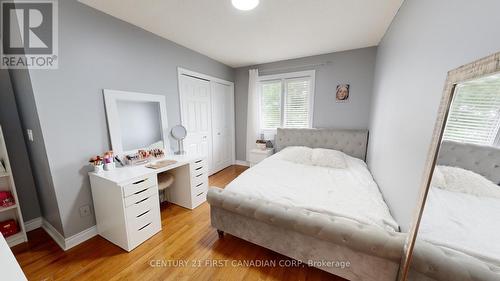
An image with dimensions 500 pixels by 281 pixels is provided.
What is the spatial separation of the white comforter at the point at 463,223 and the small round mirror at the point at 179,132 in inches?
108

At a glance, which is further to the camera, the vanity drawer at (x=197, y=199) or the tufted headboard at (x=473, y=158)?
the vanity drawer at (x=197, y=199)

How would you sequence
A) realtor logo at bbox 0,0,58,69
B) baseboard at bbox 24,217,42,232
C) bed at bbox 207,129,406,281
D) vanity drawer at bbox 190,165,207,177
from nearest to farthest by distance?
bed at bbox 207,129,406,281, realtor logo at bbox 0,0,58,69, baseboard at bbox 24,217,42,232, vanity drawer at bbox 190,165,207,177

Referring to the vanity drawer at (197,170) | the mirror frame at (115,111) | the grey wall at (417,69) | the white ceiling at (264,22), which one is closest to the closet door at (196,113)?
the vanity drawer at (197,170)

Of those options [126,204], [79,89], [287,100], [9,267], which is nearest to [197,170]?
[126,204]

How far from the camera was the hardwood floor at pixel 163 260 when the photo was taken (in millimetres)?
1421

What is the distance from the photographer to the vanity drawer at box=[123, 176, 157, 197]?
158cm

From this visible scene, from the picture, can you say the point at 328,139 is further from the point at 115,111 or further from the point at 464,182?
the point at 115,111

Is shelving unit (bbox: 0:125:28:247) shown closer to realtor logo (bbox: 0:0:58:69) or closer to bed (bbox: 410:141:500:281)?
realtor logo (bbox: 0:0:58:69)

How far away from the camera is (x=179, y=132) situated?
2693 millimetres

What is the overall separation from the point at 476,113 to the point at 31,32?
3.02m

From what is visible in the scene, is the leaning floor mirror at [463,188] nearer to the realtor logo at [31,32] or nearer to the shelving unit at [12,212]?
the realtor logo at [31,32]

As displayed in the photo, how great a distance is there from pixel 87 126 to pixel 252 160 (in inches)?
101

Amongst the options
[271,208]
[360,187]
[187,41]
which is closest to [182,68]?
[187,41]

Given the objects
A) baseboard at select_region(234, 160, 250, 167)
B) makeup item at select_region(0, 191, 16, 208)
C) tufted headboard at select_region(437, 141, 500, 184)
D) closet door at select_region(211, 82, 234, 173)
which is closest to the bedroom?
tufted headboard at select_region(437, 141, 500, 184)
